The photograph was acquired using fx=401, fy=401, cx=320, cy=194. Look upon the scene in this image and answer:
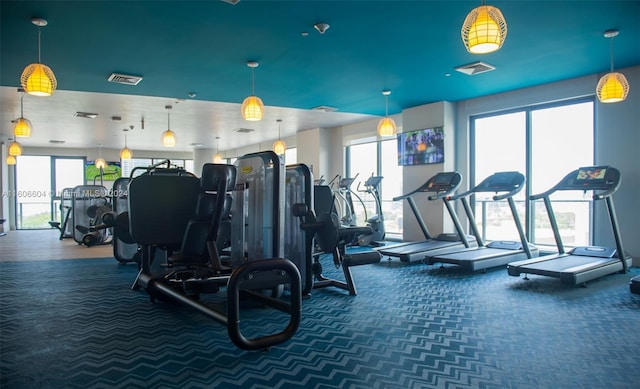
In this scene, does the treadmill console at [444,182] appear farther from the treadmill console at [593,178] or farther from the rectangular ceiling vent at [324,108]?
the rectangular ceiling vent at [324,108]

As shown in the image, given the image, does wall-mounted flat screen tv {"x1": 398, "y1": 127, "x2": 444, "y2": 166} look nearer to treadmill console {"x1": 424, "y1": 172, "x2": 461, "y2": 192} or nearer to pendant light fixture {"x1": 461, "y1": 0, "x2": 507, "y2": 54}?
treadmill console {"x1": 424, "y1": 172, "x2": 461, "y2": 192}

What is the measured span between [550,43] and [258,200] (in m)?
4.18

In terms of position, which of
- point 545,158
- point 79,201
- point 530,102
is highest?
point 530,102

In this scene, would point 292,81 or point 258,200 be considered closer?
point 258,200

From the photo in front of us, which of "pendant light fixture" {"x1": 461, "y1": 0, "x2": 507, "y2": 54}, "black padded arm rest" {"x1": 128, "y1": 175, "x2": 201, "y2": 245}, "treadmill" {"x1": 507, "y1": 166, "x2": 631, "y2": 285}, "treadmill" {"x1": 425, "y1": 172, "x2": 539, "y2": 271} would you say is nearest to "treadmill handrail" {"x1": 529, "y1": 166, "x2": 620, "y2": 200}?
"treadmill" {"x1": 507, "y1": 166, "x2": 631, "y2": 285}

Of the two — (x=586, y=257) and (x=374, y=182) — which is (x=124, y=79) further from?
(x=586, y=257)

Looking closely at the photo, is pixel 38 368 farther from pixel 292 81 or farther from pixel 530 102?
pixel 530 102

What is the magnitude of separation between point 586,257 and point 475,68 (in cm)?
308

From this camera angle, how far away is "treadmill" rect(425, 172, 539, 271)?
5555 millimetres

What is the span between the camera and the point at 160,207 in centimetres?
384

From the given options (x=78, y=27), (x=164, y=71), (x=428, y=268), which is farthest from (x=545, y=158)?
(x=78, y=27)

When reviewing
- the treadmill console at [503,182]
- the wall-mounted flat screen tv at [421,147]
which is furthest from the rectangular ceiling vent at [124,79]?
the treadmill console at [503,182]

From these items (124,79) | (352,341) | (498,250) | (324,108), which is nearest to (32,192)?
(124,79)

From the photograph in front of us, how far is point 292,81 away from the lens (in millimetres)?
6684
